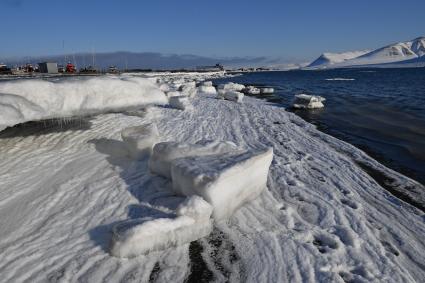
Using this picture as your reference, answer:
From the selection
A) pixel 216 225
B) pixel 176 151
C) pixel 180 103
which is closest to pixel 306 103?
pixel 180 103

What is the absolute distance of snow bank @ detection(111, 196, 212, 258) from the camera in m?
5.08

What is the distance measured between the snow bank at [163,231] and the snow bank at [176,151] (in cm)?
196

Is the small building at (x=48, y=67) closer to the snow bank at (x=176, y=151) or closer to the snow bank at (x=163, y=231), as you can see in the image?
Result: the snow bank at (x=176, y=151)

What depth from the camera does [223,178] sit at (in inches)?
241

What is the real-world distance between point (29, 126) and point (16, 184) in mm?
5140

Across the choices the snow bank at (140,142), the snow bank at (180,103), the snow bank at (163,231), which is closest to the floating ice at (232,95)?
the snow bank at (180,103)

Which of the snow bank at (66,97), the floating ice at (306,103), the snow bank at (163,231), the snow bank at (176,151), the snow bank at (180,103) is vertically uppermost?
the snow bank at (66,97)

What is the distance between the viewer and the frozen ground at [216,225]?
16.2ft

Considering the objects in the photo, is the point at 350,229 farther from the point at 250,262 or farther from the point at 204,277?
the point at 204,277

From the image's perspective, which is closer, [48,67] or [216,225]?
[216,225]

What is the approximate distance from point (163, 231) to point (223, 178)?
1399 millimetres

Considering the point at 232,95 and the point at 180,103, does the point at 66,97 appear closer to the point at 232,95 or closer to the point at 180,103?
the point at 180,103

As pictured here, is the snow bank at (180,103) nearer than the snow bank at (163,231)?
No

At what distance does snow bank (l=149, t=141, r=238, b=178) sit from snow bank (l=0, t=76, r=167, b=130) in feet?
11.6
